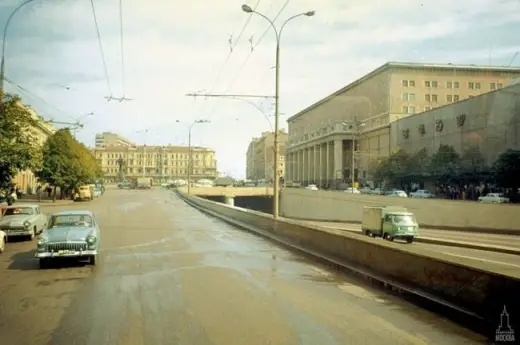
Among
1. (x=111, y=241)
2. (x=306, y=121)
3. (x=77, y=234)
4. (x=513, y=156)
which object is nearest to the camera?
(x=77, y=234)

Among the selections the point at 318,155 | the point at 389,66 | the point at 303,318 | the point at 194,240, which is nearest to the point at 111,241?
the point at 194,240

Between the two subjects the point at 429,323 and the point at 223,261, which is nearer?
the point at 429,323

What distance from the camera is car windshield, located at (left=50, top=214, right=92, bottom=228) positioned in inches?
581

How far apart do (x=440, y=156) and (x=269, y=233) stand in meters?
35.5

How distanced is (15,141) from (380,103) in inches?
2747

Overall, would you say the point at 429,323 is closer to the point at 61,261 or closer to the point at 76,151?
the point at 61,261

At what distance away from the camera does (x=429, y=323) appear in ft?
25.6

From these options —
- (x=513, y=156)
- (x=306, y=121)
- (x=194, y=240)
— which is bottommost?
(x=194, y=240)

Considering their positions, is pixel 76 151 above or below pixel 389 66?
below

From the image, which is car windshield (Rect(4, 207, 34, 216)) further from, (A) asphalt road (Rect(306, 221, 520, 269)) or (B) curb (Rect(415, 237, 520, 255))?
(B) curb (Rect(415, 237, 520, 255))

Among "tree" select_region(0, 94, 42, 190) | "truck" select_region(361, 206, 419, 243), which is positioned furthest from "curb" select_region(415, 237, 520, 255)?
"tree" select_region(0, 94, 42, 190)

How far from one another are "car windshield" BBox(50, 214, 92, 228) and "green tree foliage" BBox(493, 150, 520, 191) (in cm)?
3538

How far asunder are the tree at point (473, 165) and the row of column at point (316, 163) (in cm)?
5204

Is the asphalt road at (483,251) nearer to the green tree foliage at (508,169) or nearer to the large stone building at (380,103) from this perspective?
the green tree foliage at (508,169)
